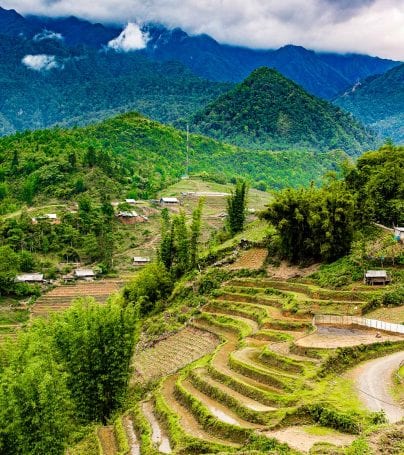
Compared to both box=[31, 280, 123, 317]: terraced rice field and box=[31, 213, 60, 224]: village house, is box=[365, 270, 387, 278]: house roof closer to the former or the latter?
box=[31, 280, 123, 317]: terraced rice field

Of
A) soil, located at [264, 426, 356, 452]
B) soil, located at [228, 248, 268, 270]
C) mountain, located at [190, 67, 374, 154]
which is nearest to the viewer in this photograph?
soil, located at [264, 426, 356, 452]

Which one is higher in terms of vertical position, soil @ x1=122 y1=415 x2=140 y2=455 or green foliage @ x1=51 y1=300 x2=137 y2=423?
green foliage @ x1=51 y1=300 x2=137 y2=423

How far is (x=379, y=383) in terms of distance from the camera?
2117cm

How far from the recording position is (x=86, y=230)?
66.6m

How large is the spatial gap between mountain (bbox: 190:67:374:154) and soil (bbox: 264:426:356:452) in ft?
396

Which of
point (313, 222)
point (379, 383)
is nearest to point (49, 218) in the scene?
point (313, 222)

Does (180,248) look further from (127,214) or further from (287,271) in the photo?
(127,214)

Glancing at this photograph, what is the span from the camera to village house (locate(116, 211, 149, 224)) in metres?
70.6

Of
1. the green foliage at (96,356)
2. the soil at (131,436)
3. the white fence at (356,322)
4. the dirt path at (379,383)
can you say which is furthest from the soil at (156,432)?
the white fence at (356,322)

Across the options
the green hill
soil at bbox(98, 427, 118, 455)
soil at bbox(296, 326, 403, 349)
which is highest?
the green hill

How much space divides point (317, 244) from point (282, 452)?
2232cm

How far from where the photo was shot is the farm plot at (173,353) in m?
29.6

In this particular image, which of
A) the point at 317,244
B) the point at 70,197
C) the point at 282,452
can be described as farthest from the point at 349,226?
the point at 70,197

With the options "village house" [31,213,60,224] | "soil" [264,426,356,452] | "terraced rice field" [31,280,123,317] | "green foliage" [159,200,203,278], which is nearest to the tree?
"green foliage" [159,200,203,278]
